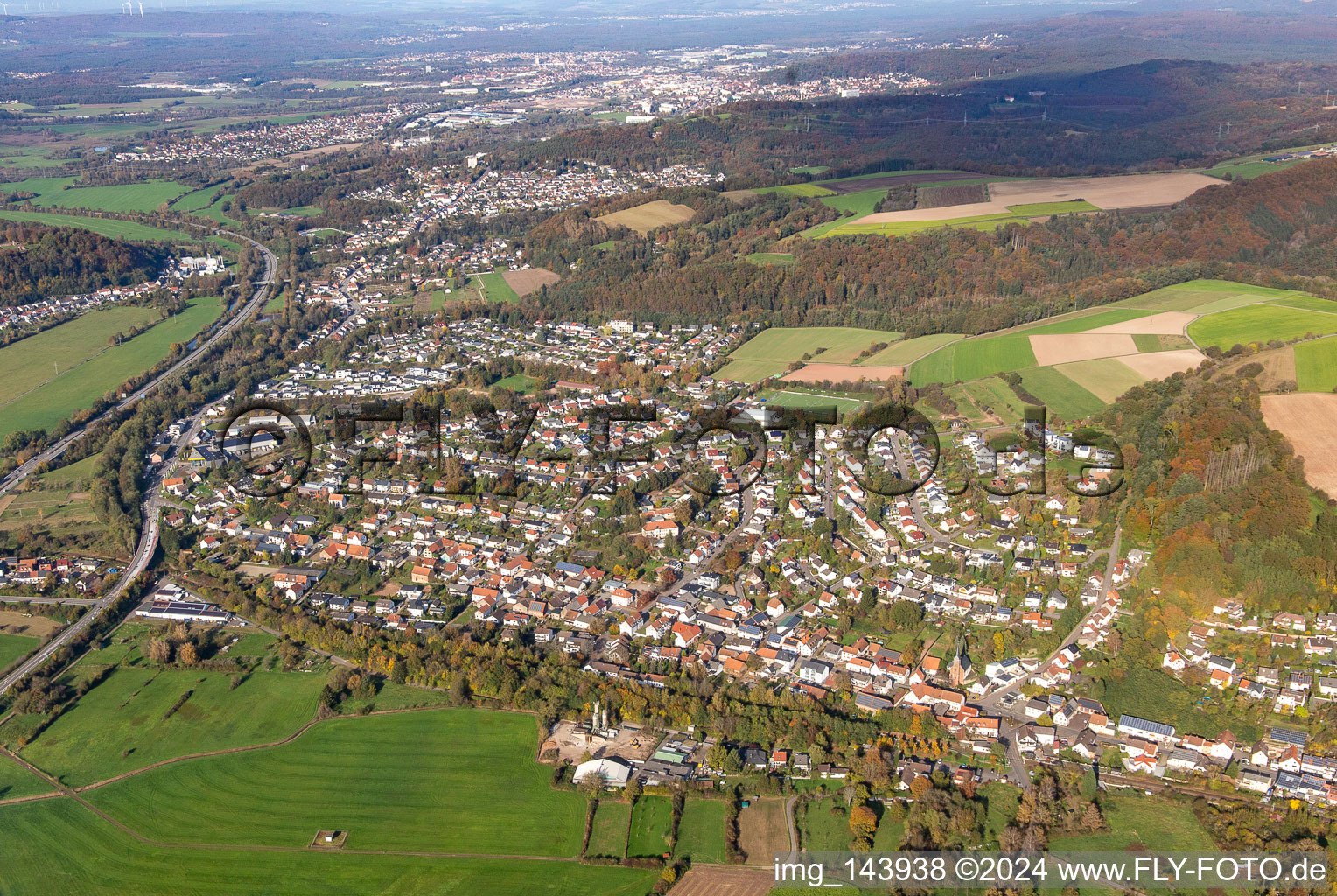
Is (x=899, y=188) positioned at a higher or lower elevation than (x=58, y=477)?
higher

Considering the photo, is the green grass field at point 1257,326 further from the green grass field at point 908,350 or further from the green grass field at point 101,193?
the green grass field at point 101,193

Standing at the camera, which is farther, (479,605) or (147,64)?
(147,64)

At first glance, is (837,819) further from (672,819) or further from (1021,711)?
(1021,711)

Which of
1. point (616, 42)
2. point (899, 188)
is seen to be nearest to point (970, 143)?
point (899, 188)

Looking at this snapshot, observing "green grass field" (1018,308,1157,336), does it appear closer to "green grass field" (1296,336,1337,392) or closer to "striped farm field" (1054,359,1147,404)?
"striped farm field" (1054,359,1147,404)

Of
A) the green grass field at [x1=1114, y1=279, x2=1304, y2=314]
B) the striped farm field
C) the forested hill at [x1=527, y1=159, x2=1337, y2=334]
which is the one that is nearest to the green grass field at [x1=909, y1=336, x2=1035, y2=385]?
the striped farm field

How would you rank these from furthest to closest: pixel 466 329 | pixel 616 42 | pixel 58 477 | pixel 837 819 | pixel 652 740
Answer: pixel 616 42
pixel 466 329
pixel 58 477
pixel 652 740
pixel 837 819

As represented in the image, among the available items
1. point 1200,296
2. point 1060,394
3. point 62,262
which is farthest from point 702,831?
point 62,262

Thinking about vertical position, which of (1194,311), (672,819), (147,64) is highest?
(147,64)
